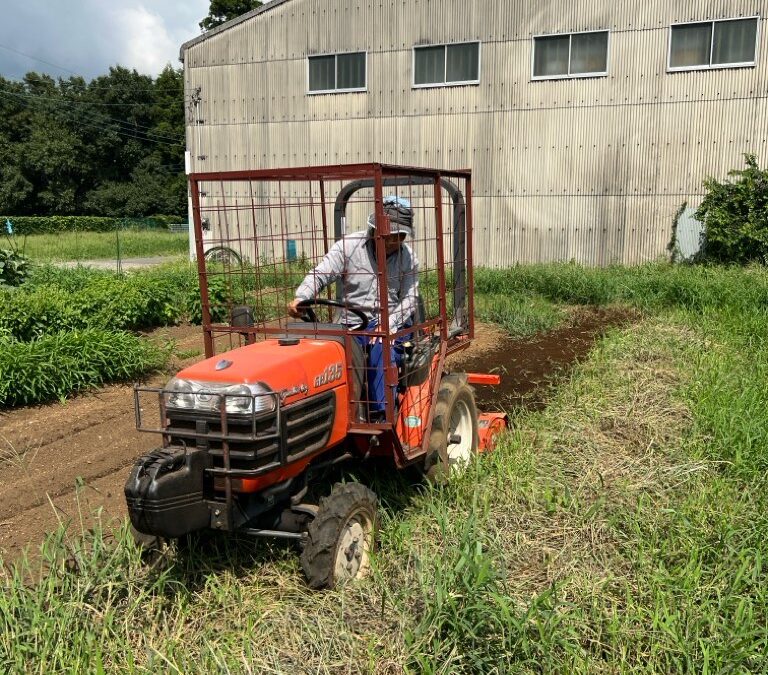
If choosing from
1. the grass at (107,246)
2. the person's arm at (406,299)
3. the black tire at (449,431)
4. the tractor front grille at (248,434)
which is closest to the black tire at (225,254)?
the person's arm at (406,299)

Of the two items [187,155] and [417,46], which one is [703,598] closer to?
[417,46]

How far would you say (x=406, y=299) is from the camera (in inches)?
175

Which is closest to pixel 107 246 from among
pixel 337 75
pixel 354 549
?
pixel 337 75

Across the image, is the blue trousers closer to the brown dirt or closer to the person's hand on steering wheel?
the person's hand on steering wheel

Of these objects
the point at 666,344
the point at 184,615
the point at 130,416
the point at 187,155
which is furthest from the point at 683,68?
the point at 184,615

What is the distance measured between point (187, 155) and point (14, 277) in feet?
28.5

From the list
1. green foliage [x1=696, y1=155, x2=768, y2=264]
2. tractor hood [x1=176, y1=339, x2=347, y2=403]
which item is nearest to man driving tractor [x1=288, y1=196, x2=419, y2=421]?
tractor hood [x1=176, y1=339, x2=347, y2=403]

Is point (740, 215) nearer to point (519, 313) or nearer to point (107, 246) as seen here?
point (519, 313)

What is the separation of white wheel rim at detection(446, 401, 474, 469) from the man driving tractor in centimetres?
82

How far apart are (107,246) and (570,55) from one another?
20065 mm

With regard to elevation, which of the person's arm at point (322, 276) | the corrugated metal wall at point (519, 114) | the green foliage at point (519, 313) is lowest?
the green foliage at point (519, 313)

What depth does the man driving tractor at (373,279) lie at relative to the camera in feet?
13.4

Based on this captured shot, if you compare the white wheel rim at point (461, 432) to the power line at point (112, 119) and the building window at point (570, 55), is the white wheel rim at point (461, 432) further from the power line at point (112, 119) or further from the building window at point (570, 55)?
the power line at point (112, 119)

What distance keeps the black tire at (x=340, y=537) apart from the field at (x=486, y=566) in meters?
0.10
